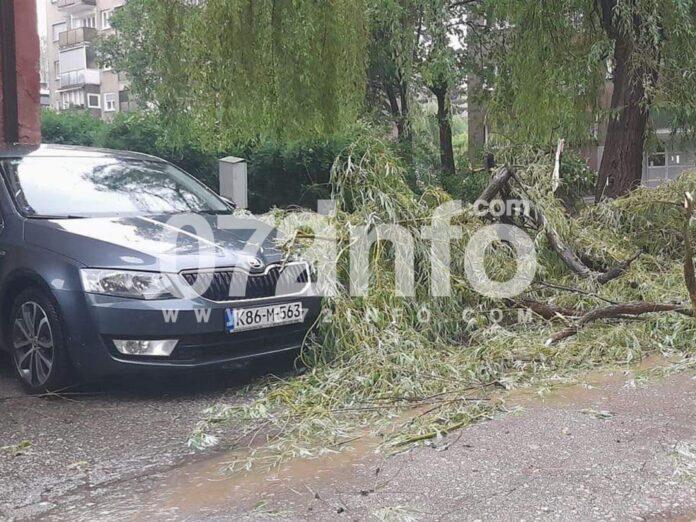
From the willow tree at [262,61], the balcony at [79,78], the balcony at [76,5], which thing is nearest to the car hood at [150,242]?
the willow tree at [262,61]

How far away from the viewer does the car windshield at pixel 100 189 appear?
5203 mm

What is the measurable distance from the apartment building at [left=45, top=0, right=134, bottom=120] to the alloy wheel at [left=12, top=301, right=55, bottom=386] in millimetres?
47109

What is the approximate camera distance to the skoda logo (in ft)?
15.7

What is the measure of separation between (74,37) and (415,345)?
51.1 m

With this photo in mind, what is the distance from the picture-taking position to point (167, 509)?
3.06 metres

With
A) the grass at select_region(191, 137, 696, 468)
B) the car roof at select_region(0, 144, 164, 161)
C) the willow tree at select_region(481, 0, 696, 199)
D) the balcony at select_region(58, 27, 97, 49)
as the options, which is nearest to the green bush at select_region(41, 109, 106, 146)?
the willow tree at select_region(481, 0, 696, 199)

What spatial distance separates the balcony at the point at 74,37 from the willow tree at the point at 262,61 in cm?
4100

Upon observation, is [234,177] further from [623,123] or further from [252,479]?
[252,479]

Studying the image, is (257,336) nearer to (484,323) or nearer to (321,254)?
(321,254)

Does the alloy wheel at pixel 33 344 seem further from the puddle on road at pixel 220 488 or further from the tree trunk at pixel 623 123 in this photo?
the tree trunk at pixel 623 123

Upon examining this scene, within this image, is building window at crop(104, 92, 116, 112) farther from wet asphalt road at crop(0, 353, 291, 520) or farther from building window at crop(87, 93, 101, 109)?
wet asphalt road at crop(0, 353, 291, 520)

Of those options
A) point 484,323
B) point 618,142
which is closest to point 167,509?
point 484,323

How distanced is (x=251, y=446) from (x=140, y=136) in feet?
41.2

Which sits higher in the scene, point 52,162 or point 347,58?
point 347,58
